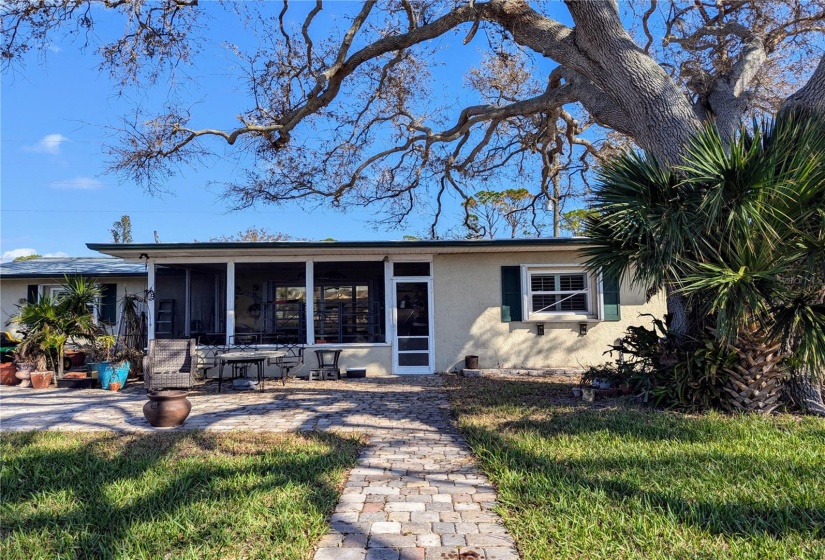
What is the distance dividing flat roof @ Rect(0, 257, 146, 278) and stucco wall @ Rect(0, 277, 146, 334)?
0.83 ft

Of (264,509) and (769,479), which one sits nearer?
(264,509)

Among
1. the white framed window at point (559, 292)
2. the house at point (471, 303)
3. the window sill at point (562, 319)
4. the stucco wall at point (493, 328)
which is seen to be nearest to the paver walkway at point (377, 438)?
the house at point (471, 303)

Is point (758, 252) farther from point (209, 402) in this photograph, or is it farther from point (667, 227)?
point (209, 402)

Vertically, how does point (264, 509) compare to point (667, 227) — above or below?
below

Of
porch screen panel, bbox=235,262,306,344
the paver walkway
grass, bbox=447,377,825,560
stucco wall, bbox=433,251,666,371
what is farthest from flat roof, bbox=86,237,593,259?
grass, bbox=447,377,825,560

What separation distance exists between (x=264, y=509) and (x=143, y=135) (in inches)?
324

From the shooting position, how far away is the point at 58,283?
1384cm

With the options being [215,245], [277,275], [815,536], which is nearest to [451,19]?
[215,245]

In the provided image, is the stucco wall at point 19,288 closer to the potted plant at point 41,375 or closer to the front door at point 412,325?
the potted plant at point 41,375

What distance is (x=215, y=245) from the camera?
10.9 metres

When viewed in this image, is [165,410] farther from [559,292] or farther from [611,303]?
[611,303]

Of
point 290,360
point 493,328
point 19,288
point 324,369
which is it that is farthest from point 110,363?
point 493,328

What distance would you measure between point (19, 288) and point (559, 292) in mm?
14213

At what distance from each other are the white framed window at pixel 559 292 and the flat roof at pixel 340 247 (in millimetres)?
693
